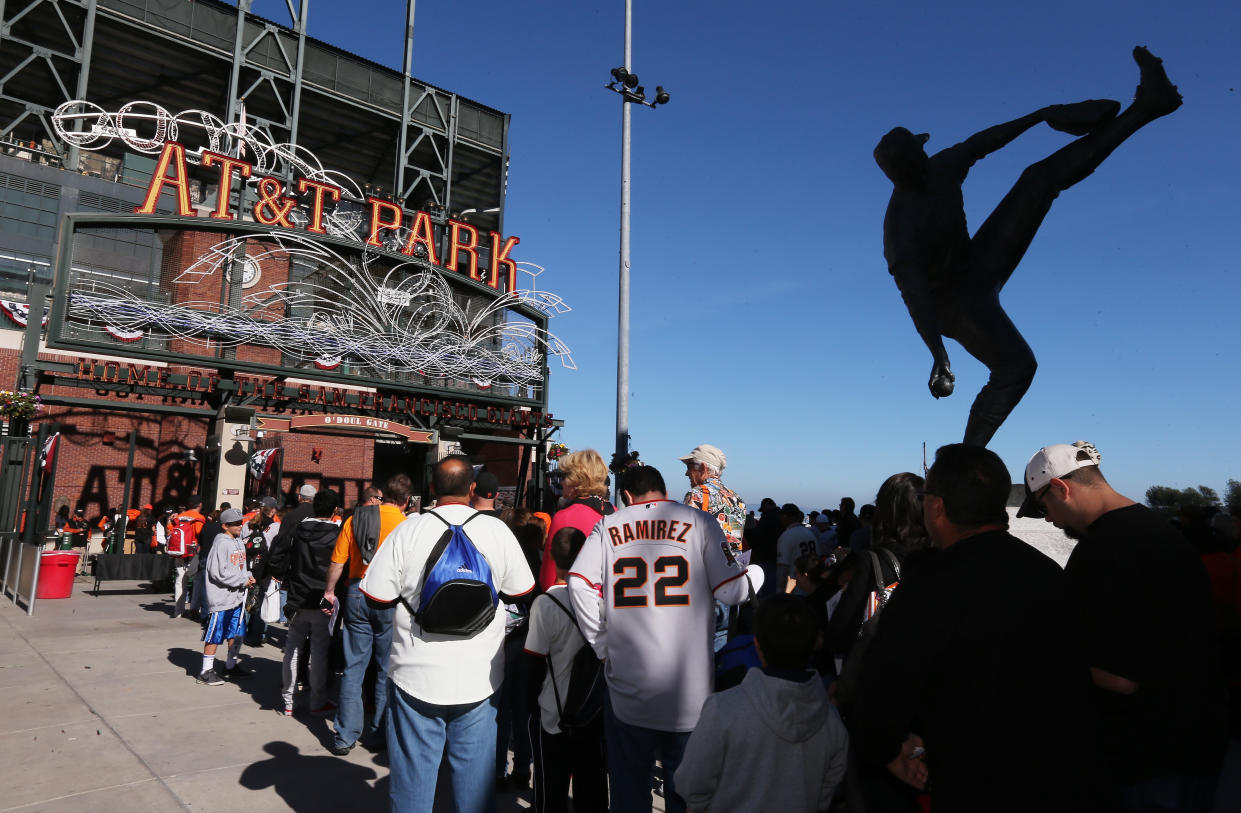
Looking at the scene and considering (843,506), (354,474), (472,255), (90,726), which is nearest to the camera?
(90,726)

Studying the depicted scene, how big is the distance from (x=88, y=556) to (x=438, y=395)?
1025cm

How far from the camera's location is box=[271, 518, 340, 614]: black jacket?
21.7 feet

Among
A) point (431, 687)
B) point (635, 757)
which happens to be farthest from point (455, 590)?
point (635, 757)

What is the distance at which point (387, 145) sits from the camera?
3503 cm

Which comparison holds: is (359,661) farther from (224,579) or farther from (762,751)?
(762,751)

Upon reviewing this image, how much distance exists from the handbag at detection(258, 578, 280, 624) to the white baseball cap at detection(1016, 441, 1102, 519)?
9.12 metres

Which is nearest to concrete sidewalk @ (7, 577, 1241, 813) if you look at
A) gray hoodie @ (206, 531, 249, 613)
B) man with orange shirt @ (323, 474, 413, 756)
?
man with orange shirt @ (323, 474, 413, 756)

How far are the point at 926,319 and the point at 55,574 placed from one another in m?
14.7

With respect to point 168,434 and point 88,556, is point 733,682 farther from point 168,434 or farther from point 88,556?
point 168,434

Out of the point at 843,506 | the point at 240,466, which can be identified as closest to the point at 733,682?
the point at 843,506

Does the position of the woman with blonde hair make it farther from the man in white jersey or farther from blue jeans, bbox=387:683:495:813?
blue jeans, bbox=387:683:495:813

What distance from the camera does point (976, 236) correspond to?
14.1 feet

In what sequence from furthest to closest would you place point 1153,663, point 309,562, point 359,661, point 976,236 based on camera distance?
point 309,562 → point 359,661 → point 976,236 → point 1153,663

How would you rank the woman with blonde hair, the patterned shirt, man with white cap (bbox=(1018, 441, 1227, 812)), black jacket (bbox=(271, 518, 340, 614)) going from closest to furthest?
1. man with white cap (bbox=(1018, 441, 1227, 812))
2. the woman with blonde hair
3. the patterned shirt
4. black jacket (bbox=(271, 518, 340, 614))
